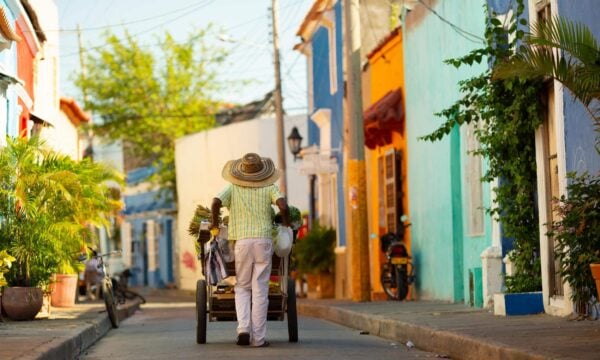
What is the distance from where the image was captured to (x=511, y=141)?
53.7 ft

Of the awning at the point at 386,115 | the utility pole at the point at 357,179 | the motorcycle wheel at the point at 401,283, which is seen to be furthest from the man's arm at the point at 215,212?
the awning at the point at 386,115

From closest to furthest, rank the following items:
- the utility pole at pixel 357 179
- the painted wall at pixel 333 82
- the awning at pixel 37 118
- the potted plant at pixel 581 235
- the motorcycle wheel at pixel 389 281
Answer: the potted plant at pixel 581 235
the utility pole at pixel 357 179
the motorcycle wheel at pixel 389 281
the awning at pixel 37 118
the painted wall at pixel 333 82

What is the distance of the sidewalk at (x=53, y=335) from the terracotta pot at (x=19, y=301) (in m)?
0.16

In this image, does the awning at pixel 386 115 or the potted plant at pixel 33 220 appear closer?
the potted plant at pixel 33 220

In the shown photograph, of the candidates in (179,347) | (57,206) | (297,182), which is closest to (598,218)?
(179,347)

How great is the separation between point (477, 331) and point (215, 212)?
278 centimetres

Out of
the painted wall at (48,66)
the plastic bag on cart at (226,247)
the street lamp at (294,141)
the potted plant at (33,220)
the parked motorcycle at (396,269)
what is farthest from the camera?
the street lamp at (294,141)

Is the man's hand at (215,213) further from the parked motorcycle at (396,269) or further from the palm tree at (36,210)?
the parked motorcycle at (396,269)

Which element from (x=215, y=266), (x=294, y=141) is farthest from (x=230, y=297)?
(x=294, y=141)

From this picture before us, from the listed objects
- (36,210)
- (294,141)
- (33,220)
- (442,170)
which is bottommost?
(33,220)

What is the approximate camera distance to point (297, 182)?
4412cm

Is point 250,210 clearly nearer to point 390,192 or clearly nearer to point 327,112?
point 390,192

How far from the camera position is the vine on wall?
16094 mm

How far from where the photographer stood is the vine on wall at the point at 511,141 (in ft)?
52.8
